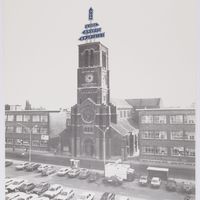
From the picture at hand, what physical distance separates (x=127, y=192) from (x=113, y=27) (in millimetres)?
1347

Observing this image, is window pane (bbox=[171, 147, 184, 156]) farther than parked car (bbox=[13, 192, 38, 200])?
No

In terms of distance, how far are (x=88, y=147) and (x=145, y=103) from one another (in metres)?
0.67

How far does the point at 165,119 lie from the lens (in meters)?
2.34

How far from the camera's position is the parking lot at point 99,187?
2287 millimetres

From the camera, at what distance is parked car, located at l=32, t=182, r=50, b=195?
9.34 feet

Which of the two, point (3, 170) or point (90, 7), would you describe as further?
point (3, 170)

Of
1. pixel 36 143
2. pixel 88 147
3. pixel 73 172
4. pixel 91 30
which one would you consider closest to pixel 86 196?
pixel 73 172

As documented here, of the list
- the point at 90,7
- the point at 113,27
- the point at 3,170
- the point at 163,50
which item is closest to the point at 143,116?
the point at 163,50

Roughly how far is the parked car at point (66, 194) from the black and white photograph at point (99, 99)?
0.04 feet

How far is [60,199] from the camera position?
8.84 feet

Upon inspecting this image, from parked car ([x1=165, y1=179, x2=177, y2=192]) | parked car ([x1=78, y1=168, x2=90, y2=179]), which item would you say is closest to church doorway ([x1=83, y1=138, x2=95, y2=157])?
parked car ([x1=78, y1=168, x2=90, y2=179])

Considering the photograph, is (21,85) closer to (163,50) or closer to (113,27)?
(113,27)

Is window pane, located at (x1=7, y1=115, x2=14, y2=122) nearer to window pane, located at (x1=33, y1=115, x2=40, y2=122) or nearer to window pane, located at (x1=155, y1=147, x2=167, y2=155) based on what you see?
window pane, located at (x1=33, y1=115, x2=40, y2=122)

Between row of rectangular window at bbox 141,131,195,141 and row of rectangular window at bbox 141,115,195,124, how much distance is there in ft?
0.25
